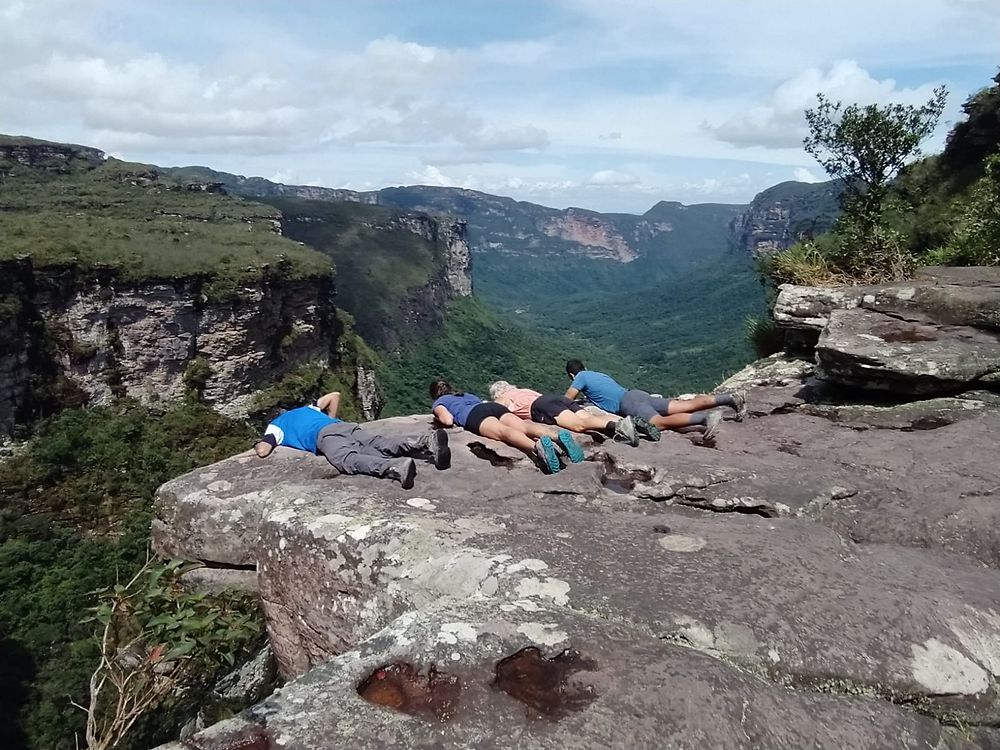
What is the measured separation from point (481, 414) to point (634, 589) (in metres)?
3.46

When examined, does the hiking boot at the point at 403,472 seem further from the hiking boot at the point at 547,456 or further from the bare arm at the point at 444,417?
the bare arm at the point at 444,417

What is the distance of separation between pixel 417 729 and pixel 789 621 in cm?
193

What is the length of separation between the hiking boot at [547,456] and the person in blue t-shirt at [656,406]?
140 centimetres

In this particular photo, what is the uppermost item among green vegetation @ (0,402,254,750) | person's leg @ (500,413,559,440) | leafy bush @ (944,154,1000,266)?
leafy bush @ (944,154,1000,266)

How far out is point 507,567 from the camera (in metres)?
4.04

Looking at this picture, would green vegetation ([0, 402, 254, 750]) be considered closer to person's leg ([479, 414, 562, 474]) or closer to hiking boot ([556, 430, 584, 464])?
person's leg ([479, 414, 562, 474])

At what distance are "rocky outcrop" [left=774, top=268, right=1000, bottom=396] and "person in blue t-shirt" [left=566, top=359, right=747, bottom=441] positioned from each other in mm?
1221

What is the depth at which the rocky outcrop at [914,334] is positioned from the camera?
6.92 m

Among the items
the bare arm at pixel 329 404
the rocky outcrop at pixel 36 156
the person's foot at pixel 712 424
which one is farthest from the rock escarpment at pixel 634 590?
the rocky outcrop at pixel 36 156

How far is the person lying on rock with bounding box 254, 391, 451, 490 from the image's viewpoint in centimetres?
568

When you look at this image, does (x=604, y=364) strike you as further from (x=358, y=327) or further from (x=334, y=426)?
(x=334, y=426)

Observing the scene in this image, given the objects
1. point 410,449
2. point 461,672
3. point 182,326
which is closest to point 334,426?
point 410,449

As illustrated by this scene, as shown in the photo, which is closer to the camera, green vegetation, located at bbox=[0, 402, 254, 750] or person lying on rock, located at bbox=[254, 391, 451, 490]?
person lying on rock, located at bbox=[254, 391, 451, 490]

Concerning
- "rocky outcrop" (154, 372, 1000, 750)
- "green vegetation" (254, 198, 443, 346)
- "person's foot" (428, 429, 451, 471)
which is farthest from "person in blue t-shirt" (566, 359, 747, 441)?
"green vegetation" (254, 198, 443, 346)
